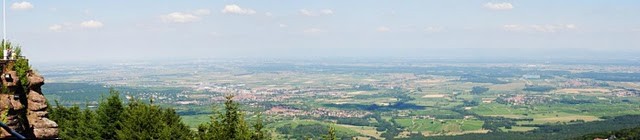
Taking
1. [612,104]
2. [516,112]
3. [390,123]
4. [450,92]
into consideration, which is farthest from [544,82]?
[390,123]

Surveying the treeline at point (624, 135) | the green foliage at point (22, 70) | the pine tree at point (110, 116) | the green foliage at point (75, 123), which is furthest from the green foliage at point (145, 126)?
the treeline at point (624, 135)

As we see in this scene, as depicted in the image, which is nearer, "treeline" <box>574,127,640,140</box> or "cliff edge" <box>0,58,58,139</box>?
"cliff edge" <box>0,58,58,139</box>

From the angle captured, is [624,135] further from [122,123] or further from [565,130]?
[122,123]

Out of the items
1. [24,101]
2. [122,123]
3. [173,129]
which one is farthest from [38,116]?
[122,123]

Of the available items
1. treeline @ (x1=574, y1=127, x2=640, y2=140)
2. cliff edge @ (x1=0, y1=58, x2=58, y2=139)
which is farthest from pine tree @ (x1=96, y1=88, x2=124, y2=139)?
treeline @ (x1=574, y1=127, x2=640, y2=140)

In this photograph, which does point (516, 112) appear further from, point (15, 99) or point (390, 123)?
point (15, 99)

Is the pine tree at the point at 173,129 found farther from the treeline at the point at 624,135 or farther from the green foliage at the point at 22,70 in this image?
the treeline at the point at 624,135

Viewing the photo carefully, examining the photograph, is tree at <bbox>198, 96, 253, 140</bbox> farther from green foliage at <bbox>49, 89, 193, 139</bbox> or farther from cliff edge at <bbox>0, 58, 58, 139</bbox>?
cliff edge at <bbox>0, 58, 58, 139</bbox>

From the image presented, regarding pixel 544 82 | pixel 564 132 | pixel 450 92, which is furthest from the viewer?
pixel 544 82
